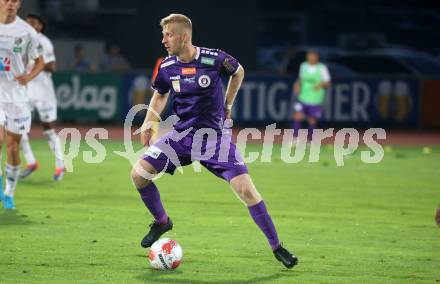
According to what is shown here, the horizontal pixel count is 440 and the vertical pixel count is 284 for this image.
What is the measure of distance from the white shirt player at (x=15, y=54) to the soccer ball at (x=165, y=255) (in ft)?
13.5

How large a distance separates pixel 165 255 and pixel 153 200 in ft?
2.94

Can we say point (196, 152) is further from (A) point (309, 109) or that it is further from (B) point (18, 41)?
(A) point (309, 109)

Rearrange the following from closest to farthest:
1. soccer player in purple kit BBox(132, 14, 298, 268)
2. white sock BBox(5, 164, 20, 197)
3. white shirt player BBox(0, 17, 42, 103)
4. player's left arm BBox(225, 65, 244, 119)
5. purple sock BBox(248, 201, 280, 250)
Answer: purple sock BBox(248, 201, 280, 250) → soccer player in purple kit BBox(132, 14, 298, 268) → player's left arm BBox(225, 65, 244, 119) → white shirt player BBox(0, 17, 42, 103) → white sock BBox(5, 164, 20, 197)

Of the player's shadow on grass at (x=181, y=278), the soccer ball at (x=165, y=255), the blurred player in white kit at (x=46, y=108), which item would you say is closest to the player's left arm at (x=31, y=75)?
the blurred player in white kit at (x=46, y=108)

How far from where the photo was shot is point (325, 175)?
60.0ft

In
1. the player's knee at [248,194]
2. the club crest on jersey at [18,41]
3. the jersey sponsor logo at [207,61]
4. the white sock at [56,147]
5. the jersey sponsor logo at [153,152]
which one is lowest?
the white sock at [56,147]

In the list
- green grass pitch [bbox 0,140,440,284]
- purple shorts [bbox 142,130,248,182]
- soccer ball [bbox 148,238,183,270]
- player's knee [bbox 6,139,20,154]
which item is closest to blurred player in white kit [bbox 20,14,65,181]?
green grass pitch [bbox 0,140,440,284]

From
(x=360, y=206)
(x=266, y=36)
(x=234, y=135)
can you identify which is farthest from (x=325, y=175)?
(x=266, y=36)

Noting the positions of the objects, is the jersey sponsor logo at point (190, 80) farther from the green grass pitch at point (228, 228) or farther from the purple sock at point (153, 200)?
the green grass pitch at point (228, 228)

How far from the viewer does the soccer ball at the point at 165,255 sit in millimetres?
9734

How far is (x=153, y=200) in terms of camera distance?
1050 cm

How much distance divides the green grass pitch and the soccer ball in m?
0.08

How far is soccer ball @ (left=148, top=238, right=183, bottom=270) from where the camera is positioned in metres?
9.73

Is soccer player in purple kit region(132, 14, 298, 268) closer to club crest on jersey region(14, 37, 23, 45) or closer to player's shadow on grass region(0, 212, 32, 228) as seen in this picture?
player's shadow on grass region(0, 212, 32, 228)
